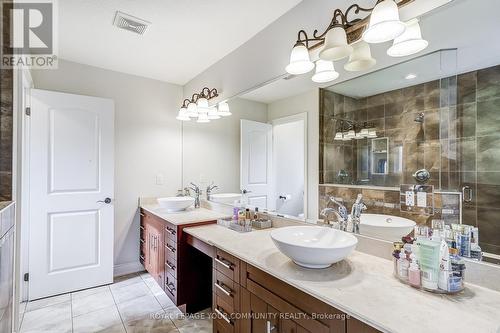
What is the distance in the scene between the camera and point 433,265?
101 cm

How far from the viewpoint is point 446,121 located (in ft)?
3.95

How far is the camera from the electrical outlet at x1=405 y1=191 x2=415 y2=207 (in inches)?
51.4

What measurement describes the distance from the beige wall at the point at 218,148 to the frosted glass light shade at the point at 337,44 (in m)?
0.90

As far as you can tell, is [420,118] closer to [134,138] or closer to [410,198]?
[410,198]

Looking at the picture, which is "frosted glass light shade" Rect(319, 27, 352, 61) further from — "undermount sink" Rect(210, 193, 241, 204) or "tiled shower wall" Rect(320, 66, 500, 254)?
"undermount sink" Rect(210, 193, 241, 204)

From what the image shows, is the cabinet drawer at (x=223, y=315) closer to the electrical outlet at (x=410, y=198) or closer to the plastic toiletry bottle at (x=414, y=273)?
the plastic toiletry bottle at (x=414, y=273)

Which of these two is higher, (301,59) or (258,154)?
(301,59)

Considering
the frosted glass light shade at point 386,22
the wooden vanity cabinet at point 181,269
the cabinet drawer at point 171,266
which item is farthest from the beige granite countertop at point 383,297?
the frosted glass light shade at point 386,22

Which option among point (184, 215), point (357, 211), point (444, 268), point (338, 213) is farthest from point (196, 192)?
point (444, 268)

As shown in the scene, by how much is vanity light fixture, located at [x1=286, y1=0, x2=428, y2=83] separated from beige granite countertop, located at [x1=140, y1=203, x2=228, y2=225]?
1.53 meters

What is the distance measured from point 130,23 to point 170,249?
1.95m

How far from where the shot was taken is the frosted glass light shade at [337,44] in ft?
4.47

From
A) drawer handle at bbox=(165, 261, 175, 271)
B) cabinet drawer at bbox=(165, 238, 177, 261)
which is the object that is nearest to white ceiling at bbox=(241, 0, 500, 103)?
cabinet drawer at bbox=(165, 238, 177, 261)

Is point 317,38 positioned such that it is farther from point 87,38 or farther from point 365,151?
point 87,38
